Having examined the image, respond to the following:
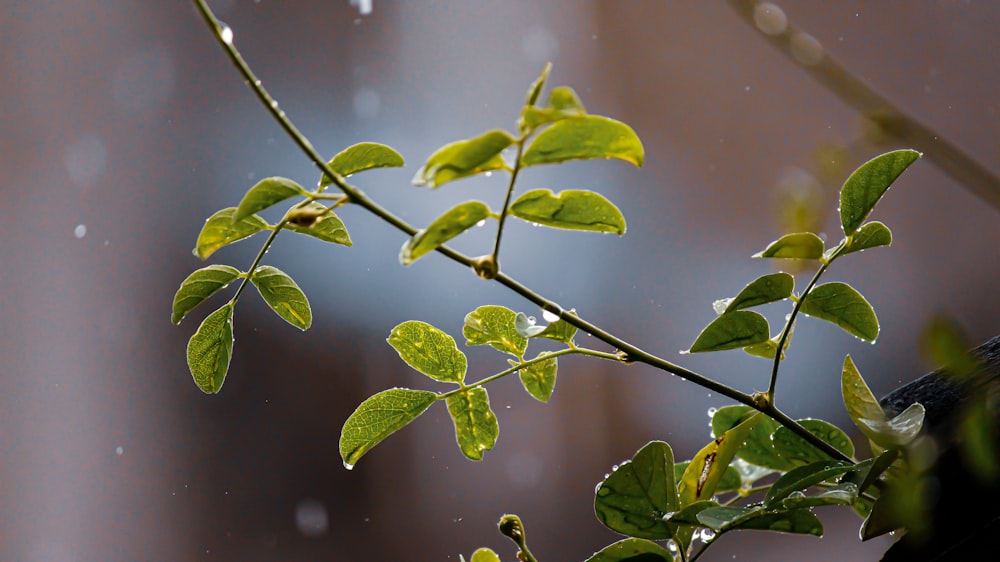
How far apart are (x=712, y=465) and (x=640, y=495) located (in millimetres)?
46

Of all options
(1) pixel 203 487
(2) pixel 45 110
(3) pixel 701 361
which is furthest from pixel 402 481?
(2) pixel 45 110

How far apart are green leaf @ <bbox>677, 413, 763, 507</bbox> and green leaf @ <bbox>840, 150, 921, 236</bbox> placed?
0.30ft

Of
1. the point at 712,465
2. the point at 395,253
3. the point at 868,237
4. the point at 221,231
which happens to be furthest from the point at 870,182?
the point at 395,253

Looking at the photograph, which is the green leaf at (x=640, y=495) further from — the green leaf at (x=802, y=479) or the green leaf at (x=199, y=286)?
the green leaf at (x=199, y=286)

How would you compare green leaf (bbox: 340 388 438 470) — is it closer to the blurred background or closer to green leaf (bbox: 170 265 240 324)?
green leaf (bbox: 170 265 240 324)

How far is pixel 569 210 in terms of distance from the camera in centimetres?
24

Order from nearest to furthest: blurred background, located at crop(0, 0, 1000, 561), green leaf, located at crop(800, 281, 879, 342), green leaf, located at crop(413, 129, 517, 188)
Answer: green leaf, located at crop(413, 129, 517, 188), green leaf, located at crop(800, 281, 879, 342), blurred background, located at crop(0, 0, 1000, 561)

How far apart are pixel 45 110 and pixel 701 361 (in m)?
1.09

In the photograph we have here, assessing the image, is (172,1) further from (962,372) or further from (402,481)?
(962,372)

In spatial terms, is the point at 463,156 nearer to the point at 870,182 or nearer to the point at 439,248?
the point at 439,248

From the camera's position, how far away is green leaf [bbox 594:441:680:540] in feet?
0.82

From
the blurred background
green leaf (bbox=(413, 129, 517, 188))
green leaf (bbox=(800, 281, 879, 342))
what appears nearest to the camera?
green leaf (bbox=(413, 129, 517, 188))

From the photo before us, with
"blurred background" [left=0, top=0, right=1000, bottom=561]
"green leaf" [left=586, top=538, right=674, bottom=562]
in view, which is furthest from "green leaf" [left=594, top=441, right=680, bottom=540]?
"blurred background" [left=0, top=0, right=1000, bottom=561]

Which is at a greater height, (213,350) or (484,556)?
(213,350)
